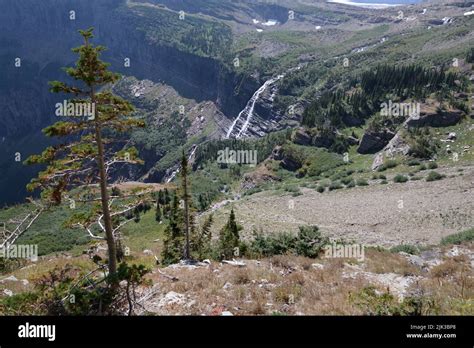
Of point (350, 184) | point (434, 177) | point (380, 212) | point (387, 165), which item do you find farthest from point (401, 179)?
point (387, 165)

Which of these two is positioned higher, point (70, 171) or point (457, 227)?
point (70, 171)

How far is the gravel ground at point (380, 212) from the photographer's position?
35906mm

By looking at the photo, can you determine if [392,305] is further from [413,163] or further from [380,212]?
[413,163]

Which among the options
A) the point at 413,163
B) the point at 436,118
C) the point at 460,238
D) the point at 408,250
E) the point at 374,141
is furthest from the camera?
A: the point at 374,141

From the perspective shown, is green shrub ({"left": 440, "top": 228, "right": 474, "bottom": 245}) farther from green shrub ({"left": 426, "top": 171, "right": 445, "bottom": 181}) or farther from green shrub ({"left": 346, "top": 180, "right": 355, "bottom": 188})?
green shrub ({"left": 346, "top": 180, "right": 355, "bottom": 188})

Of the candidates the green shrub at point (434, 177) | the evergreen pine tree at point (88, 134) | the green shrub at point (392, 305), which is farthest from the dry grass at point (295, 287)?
the green shrub at point (434, 177)

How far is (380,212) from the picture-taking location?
44094 millimetres

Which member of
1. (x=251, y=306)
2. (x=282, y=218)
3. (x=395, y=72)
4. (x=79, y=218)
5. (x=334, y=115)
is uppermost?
(x=395, y=72)

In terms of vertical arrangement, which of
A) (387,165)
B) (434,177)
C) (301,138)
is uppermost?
(301,138)

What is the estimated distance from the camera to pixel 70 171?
1386 centimetres

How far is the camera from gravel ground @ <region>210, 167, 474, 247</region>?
35.9 metres
